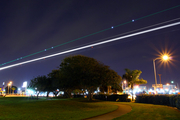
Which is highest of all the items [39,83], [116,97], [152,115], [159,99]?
[39,83]

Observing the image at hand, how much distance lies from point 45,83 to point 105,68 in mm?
30883

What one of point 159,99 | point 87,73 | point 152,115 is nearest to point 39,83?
point 87,73

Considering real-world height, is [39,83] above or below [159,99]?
above

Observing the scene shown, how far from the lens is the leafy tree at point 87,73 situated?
3403cm

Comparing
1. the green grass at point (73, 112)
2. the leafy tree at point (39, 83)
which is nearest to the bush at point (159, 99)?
the green grass at point (73, 112)

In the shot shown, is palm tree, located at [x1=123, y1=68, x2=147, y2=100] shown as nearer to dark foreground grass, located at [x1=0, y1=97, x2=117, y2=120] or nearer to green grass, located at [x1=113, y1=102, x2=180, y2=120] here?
dark foreground grass, located at [x1=0, y1=97, x2=117, y2=120]

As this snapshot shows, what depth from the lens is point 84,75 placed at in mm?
34438

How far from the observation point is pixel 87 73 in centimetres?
3397

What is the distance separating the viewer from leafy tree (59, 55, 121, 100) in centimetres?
3403

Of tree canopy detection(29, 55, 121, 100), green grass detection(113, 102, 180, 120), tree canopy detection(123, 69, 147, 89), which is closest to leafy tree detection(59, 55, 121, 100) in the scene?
tree canopy detection(29, 55, 121, 100)

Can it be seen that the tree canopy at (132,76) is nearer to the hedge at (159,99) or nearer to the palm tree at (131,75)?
the palm tree at (131,75)

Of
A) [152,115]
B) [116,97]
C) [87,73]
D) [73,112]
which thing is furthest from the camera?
[116,97]

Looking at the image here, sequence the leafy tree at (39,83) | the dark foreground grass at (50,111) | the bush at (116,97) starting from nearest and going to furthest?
the dark foreground grass at (50,111), the bush at (116,97), the leafy tree at (39,83)

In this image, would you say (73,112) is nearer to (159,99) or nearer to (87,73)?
(159,99)
